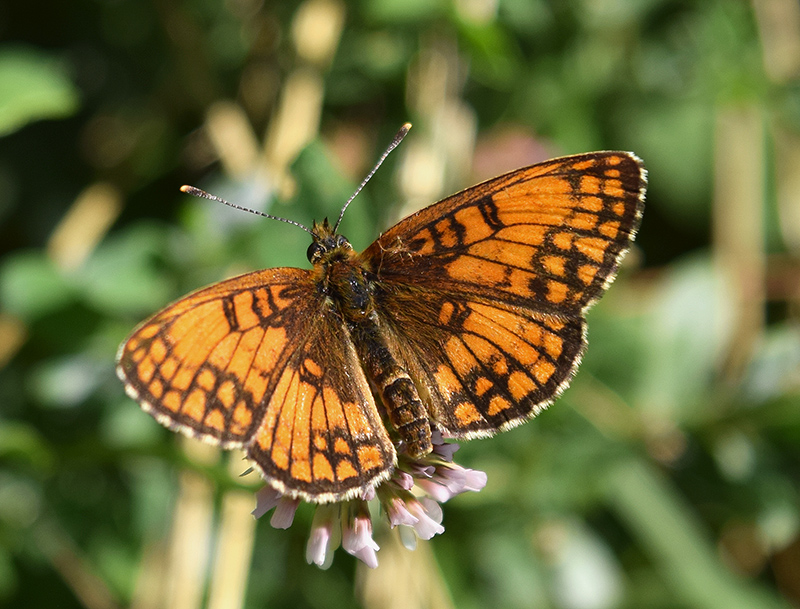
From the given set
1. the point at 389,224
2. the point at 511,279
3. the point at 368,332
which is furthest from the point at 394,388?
the point at 389,224

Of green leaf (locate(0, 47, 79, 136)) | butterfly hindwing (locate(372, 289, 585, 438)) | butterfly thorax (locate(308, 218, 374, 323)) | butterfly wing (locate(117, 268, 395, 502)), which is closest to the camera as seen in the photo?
butterfly wing (locate(117, 268, 395, 502))

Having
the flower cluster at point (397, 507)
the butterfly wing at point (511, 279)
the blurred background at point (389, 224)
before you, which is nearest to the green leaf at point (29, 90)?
the blurred background at point (389, 224)

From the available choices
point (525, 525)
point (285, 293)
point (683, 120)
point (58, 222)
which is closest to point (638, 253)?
point (683, 120)

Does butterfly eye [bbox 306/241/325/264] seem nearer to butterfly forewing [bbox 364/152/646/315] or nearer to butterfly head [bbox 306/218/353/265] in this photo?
butterfly head [bbox 306/218/353/265]

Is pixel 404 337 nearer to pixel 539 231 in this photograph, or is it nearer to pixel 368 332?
pixel 368 332

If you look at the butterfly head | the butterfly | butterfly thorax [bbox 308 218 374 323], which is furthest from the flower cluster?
the butterfly head

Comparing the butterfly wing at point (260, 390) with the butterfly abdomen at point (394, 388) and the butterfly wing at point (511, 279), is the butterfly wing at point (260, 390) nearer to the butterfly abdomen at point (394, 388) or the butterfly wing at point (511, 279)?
the butterfly abdomen at point (394, 388)
